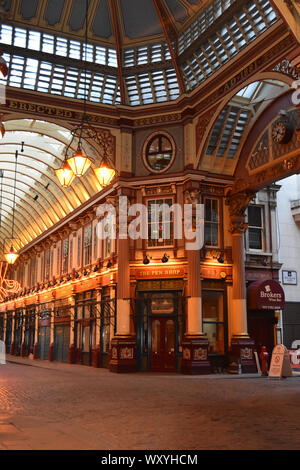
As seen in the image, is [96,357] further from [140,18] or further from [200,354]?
[140,18]

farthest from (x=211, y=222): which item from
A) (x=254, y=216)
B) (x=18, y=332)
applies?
(x=18, y=332)

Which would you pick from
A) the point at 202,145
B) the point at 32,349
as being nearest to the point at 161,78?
the point at 202,145

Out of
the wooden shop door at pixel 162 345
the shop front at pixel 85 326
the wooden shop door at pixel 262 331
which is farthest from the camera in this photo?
the shop front at pixel 85 326

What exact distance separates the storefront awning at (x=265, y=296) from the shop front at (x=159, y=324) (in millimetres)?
3288

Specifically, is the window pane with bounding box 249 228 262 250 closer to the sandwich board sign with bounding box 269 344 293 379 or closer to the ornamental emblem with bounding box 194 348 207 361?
the ornamental emblem with bounding box 194 348 207 361

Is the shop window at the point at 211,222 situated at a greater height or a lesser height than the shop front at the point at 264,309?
greater

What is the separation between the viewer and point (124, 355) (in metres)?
21.8

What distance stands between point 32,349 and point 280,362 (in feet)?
79.2

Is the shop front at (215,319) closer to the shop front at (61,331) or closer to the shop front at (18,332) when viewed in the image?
the shop front at (61,331)

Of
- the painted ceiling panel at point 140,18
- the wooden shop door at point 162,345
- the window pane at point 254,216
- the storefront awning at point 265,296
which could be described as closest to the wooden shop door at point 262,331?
the storefront awning at point 265,296

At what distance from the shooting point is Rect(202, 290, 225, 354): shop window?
22172 mm

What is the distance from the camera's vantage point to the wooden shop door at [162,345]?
862 inches

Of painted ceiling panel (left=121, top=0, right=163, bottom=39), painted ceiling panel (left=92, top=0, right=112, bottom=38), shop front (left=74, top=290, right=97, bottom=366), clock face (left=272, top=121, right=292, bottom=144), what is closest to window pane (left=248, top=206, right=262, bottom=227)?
clock face (left=272, top=121, right=292, bottom=144)
